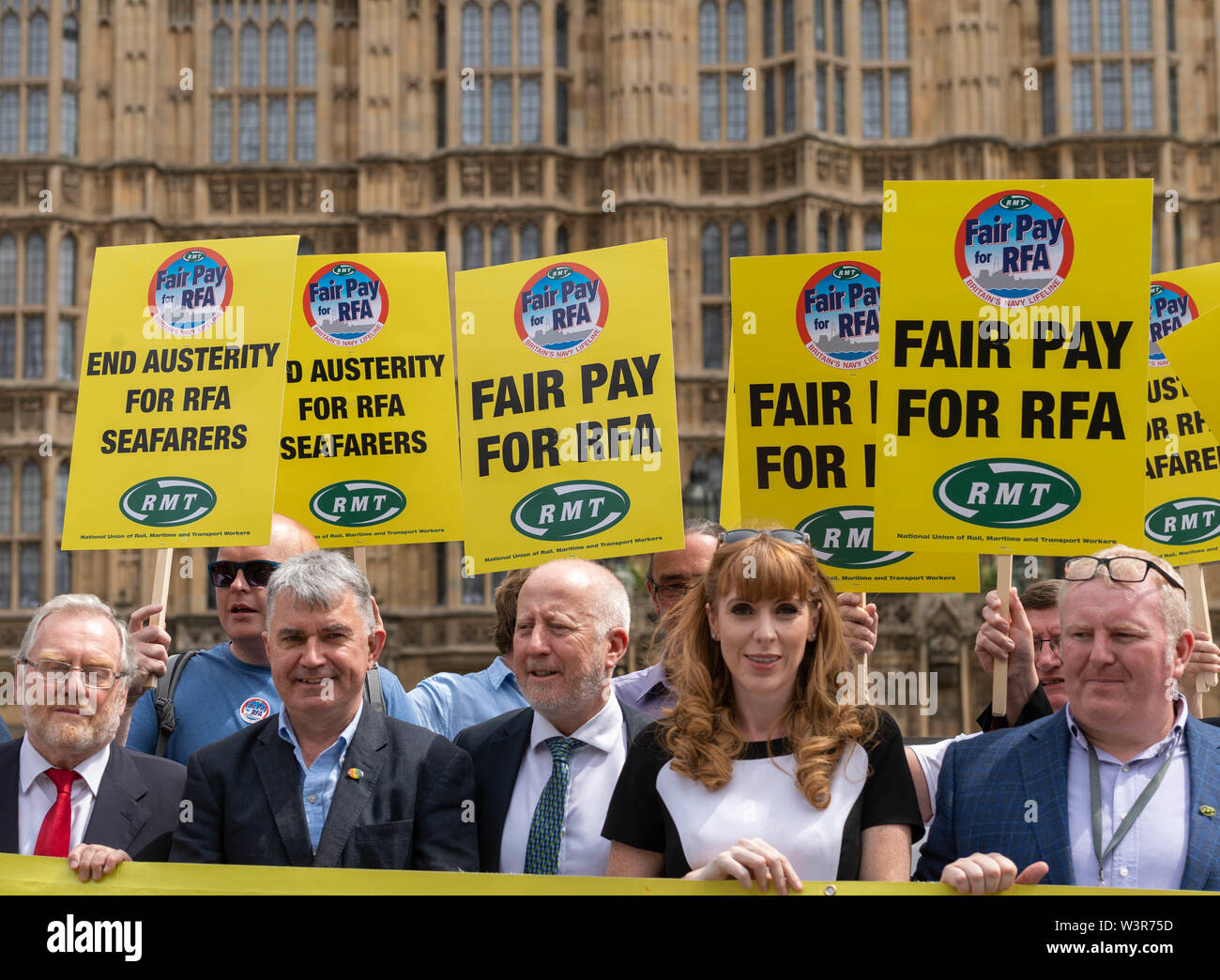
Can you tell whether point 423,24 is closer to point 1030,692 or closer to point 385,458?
point 385,458

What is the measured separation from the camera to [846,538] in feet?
19.2

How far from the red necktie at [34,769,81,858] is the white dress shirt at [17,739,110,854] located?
11mm

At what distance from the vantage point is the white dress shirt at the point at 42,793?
4129 mm

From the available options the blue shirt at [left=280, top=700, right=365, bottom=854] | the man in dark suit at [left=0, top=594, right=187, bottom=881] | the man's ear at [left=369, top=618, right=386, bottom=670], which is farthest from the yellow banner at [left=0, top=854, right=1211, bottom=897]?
the man's ear at [left=369, top=618, right=386, bottom=670]

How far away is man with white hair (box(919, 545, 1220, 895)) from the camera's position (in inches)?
141

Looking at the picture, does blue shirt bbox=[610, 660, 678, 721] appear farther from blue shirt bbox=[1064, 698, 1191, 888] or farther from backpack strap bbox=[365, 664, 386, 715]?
blue shirt bbox=[1064, 698, 1191, 888]

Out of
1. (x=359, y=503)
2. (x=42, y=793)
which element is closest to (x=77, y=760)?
(x=42, y=793)

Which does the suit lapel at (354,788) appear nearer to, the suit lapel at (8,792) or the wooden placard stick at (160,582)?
the suit lapel at (8,792)

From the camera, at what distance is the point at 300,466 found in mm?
6609

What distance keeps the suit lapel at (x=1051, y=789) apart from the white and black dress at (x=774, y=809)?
1.06 feet

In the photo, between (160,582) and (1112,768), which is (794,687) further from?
(160,582)

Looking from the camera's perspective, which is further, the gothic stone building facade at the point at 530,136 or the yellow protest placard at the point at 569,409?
the gothic stone building facade at the point at 530,136

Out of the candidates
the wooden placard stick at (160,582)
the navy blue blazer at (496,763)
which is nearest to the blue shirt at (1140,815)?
the navy blue blazer at (496,763)
